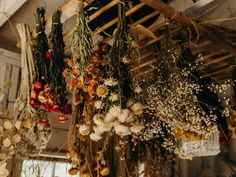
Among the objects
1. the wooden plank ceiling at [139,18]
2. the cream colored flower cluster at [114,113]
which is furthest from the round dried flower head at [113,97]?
the wooden plank ceiling at [139,18]

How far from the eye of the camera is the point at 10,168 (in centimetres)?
219

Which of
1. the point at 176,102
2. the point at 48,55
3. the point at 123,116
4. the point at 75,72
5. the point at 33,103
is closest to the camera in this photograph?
the point at 123,116

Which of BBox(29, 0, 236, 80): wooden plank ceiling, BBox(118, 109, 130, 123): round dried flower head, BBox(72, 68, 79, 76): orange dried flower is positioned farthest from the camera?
BBox(29, 0, 236, 80): wooden plank ceiling

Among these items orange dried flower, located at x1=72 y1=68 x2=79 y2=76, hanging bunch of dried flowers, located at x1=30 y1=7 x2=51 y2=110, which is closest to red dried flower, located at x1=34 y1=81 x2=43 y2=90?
hanging bunch of dried flowers, located at x1=30 y1=7 x2=51 y2=110

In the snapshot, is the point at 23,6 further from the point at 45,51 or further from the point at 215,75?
the point at 215,75

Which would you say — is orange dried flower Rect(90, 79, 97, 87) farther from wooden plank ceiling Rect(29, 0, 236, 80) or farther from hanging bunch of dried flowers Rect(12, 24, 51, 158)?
hanging bunch of dried flowers Rect(12, 24, 51, 158)

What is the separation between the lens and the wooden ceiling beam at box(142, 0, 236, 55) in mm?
1583

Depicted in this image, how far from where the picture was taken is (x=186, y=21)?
1.82 m

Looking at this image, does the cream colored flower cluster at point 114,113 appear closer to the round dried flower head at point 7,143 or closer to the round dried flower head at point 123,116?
the round dried flower head at point 123,116

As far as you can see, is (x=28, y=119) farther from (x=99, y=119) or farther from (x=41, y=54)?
(x=99, y=119)

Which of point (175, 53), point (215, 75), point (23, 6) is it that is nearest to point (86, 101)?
point (175, 53)

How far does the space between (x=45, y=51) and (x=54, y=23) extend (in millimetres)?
162

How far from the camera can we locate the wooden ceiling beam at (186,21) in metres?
1.58

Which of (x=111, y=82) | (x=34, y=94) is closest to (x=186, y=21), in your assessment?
(x=111, y=82)
